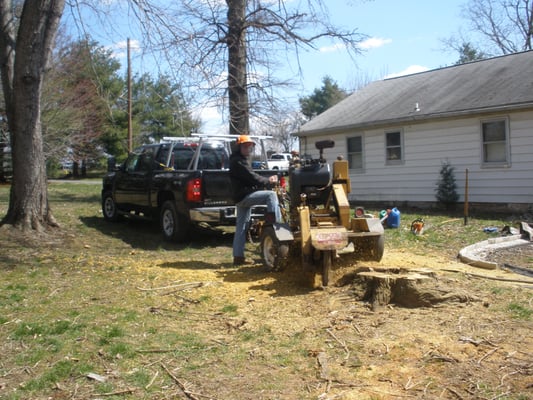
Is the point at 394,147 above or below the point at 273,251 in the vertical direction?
above

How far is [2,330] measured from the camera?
5.04m

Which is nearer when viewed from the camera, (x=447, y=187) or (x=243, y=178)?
(x=243, y=178)

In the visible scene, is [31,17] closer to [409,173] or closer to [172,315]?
[172,315]

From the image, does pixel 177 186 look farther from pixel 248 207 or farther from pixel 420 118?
pixel 420 118

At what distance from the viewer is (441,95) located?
16.5 meters

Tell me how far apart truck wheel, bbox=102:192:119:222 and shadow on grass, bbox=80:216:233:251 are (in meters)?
0.13

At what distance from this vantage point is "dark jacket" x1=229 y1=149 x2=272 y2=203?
7602 millimetres

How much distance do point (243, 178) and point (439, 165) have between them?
9.48 m

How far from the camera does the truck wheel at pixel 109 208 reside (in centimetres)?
1249

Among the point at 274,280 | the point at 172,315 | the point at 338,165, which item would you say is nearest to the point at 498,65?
the point at 338,165

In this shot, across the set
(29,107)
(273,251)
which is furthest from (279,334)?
(29,107)

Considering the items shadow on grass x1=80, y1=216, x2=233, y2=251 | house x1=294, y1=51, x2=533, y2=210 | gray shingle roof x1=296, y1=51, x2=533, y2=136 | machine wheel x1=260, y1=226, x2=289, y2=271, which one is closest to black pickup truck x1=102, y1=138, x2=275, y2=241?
shadow on grass x1=80, y1=216, x2=233, y2=251

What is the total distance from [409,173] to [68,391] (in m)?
14.0

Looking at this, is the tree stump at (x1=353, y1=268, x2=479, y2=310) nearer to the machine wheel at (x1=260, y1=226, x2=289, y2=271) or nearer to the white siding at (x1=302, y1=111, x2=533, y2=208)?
the machine wheel at (x1=260, y1=226, x2=289, y2=271)
